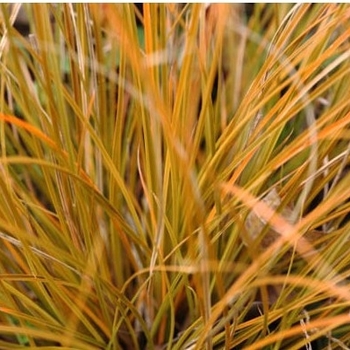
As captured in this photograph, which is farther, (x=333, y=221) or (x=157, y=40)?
(x=333, y=221)

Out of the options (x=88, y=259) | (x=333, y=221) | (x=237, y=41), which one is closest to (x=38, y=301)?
(x=88, y=259)

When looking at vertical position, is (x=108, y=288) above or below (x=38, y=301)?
above

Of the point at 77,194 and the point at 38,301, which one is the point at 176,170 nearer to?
the point at 77,194

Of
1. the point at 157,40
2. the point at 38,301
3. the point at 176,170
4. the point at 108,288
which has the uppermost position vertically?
the point at 157,40

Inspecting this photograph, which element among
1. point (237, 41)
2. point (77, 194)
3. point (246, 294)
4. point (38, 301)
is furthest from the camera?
point (237, 41)

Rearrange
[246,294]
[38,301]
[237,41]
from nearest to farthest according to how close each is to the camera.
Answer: [246,294] < [38,301] < [237,41]

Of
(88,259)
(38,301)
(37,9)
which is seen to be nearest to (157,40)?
(37,9)
